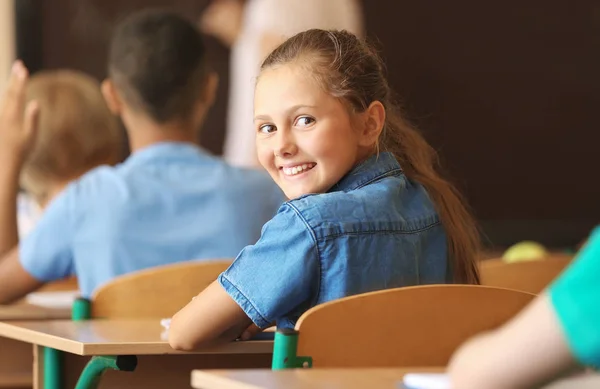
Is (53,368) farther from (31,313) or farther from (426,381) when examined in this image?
(426,381)

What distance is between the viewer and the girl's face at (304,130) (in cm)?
158

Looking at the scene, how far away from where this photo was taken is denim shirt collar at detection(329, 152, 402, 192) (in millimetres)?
1592

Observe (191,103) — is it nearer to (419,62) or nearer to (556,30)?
(419,62)

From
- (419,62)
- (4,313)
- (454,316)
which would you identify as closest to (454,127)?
(419,62)

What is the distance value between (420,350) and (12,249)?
1457mm

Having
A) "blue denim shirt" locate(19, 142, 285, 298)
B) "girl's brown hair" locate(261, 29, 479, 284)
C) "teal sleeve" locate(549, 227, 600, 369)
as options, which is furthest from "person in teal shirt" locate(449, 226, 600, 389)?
"blue denim shirt" locate(19, 142, 285, 298)

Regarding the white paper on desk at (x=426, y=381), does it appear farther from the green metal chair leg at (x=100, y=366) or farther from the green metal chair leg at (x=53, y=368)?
the green metal chair leg at (x=53, y=368)

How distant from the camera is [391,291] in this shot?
47.9 inches

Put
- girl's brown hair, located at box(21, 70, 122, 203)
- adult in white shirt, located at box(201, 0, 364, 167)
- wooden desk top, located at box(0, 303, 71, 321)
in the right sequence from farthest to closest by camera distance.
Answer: adult in white shirt, located at box(201, 0, 364, 167), girl's brown hair, located at box(21, 70, 122, 203), wooden desk top, located at box(0, 303, 71, 321)

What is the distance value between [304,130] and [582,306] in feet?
2.83

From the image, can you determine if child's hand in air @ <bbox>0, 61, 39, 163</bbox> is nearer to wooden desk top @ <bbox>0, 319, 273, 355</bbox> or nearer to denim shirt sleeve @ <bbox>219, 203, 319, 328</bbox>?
wooden desk top @ <bbox>0, 319, 273, 355</bbox>

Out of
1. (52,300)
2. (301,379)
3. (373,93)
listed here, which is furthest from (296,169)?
(52,300)

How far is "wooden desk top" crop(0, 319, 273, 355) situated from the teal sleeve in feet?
2.54

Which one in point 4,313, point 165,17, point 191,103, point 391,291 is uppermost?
point 165,17
